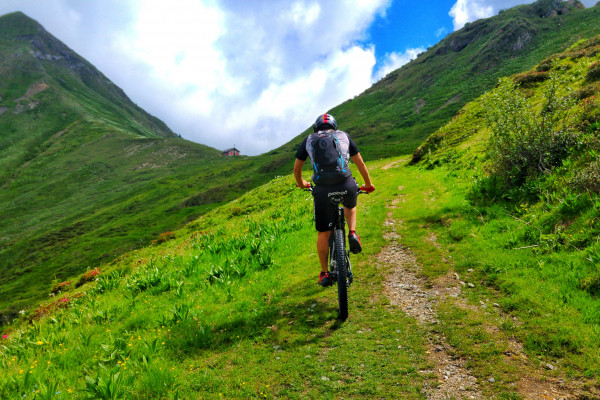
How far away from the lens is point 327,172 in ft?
20.4

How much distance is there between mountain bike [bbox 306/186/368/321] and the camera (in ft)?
20.1

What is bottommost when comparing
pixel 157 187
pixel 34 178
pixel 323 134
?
pixel 323 134

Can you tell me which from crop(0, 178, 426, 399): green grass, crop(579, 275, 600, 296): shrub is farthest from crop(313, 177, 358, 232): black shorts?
crop(579, 275, 600, 296): shrub

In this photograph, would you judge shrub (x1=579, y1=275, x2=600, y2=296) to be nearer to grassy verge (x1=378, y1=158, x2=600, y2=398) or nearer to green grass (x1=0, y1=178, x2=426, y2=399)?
grassy verge (x1=378, y1=158, x2=600, y2=398)

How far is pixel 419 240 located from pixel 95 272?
26.8 metres

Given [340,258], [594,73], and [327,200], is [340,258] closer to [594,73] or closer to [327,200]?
[327,200]

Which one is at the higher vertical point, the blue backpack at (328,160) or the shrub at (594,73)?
the shrub at (594,73)

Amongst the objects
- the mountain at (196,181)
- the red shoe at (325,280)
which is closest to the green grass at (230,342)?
the red shoe at (325,280)

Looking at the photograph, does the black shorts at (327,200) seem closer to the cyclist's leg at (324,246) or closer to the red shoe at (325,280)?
the cyclist's leg at (324,246)

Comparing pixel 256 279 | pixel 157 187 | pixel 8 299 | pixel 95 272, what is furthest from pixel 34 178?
pixel 256 279

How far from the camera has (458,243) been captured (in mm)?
9859

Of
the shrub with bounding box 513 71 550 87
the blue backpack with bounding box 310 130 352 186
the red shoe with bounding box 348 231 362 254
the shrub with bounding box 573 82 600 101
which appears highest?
the shrub with bounding box 513 71 550 87

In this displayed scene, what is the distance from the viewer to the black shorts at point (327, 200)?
6.41 metres

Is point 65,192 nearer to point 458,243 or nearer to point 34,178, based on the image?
point 34,178
